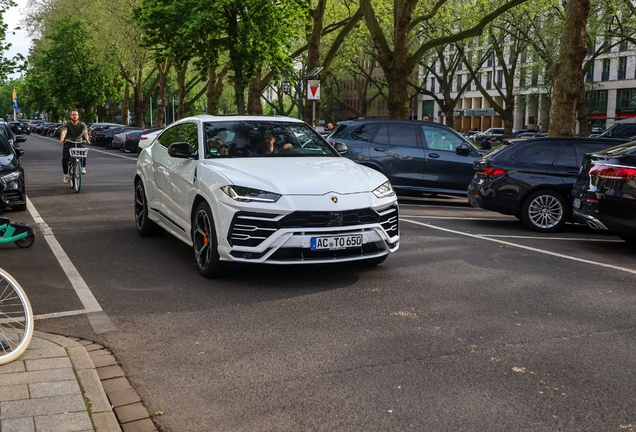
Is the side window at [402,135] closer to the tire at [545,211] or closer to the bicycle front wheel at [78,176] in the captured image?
the tire at [545,211]

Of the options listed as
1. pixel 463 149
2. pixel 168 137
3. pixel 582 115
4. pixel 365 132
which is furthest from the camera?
pixel 582 115

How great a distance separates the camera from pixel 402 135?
14844 millimetres

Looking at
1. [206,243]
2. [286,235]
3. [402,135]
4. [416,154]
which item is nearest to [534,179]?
[416,154]

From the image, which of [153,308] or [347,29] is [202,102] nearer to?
[347,29]

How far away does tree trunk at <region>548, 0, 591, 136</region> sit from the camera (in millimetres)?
17812

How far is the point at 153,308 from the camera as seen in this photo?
588 centimetres

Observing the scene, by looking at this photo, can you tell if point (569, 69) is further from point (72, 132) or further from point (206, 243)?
point (206, 243)

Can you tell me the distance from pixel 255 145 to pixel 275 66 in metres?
24.6

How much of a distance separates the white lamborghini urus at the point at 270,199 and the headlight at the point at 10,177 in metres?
4.76

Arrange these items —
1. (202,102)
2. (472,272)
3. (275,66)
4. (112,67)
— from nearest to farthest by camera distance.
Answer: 1. (472,272)
2. (275,66)
3. (112,67)
4. (202,102)

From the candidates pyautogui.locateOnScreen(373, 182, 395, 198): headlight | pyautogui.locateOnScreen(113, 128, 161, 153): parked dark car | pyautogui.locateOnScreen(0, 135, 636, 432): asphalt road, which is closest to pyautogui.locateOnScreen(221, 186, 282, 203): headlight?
pyautogui.locateOnScreen(0, 135, 636, 432): asphalt road

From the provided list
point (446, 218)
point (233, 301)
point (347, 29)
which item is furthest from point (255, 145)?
point (347, 29)

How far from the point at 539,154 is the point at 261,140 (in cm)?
571

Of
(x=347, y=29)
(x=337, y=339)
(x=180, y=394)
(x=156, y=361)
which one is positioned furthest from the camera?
(x=347, y=29)
